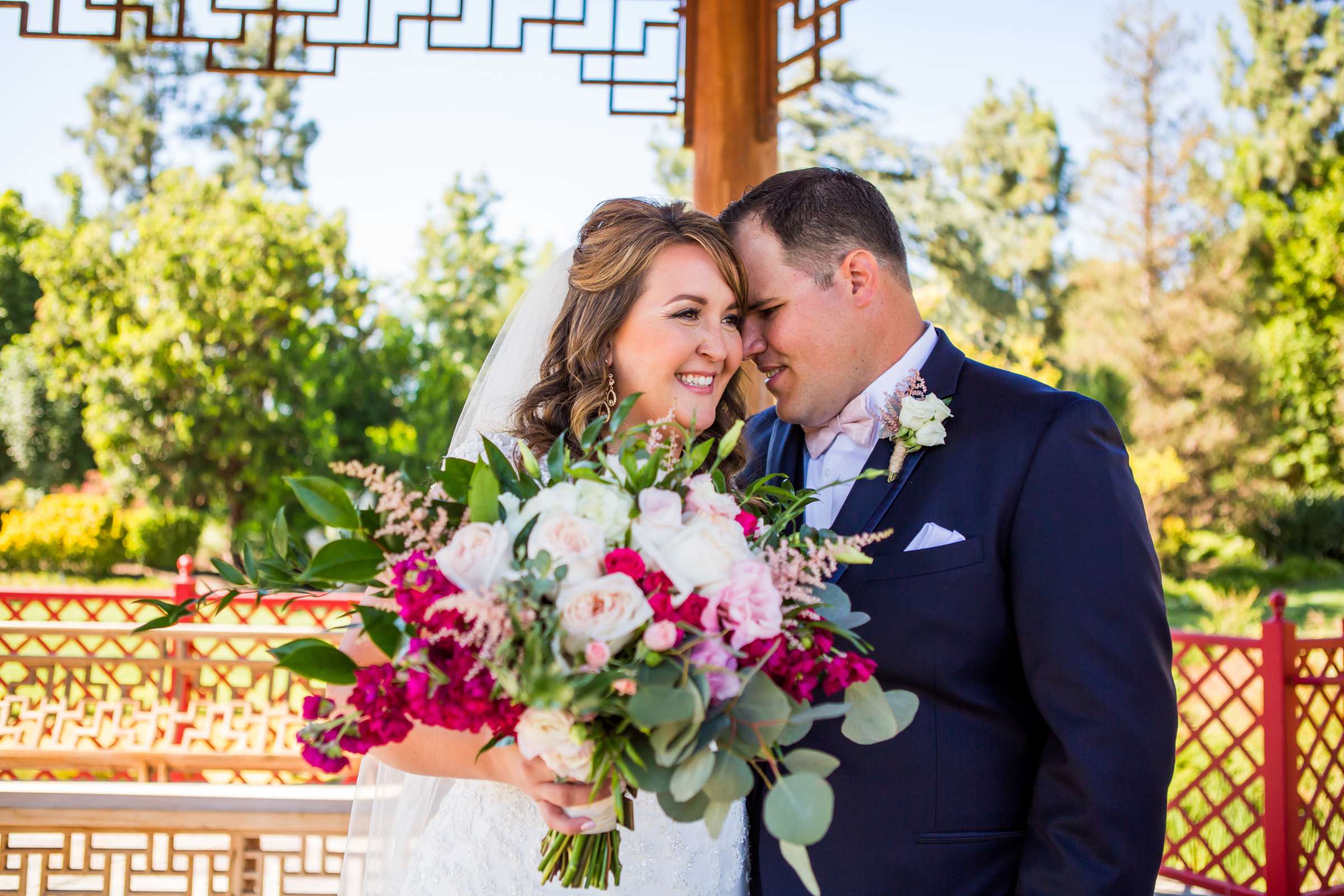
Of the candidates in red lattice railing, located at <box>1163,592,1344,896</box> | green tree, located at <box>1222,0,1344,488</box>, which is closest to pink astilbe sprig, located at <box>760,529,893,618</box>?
red lattice railing, located at <box>1163,592,1344,896</box>

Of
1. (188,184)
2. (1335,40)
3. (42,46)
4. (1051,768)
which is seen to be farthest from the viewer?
(42,46)

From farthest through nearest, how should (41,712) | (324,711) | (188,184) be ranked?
(188,184), (41,712), (324,711)

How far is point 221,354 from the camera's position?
20.5 m

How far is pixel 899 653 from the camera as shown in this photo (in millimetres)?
2336

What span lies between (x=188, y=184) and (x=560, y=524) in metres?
23.7

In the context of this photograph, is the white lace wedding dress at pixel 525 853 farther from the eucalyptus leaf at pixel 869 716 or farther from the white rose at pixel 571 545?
the white rose at pixel 571 545

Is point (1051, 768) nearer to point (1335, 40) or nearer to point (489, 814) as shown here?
point (489, 814)

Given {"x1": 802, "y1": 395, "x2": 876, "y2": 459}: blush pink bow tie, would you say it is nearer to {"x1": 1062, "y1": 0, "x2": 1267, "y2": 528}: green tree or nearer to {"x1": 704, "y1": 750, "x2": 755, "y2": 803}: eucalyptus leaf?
{"x1": 704, "y1": 750, "x2": 755, "y2": 803}: eucalyptus leaf

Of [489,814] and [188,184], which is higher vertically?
[188,184]

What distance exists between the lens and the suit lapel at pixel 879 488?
96.7 inches

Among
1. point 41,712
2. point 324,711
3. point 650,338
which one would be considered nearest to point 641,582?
point 324,711

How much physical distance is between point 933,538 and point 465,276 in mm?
27698

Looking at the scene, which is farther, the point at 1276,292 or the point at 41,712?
the point at 1276,292

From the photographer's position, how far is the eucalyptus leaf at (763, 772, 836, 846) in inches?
58.8
